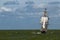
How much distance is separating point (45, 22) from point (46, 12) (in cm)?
812

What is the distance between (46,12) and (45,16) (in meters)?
3.23

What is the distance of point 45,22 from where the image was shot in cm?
6456

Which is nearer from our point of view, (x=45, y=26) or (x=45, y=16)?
(x=45, y=16)

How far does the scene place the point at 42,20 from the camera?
213 ft

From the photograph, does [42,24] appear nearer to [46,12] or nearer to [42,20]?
[42,20]

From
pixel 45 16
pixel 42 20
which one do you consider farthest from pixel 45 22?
pixel 45 16

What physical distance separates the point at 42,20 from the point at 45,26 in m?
1.85

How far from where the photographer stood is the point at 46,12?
5666cm

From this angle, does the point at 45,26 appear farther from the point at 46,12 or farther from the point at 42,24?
the point at 46,12
